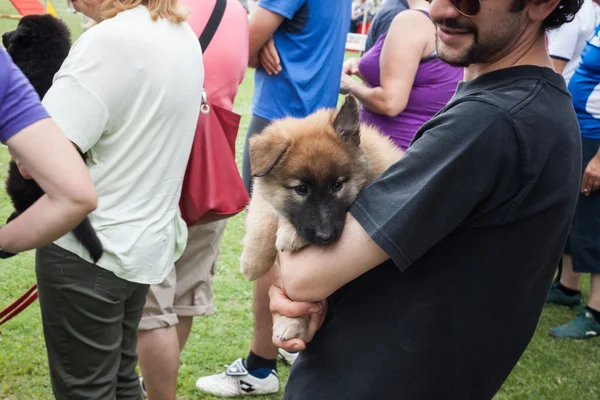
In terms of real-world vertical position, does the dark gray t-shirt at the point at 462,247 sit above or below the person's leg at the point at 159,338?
above

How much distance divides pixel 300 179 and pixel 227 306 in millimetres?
3422

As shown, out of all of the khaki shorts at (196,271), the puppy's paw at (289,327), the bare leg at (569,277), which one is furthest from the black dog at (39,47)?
the bare leg at (569,277)

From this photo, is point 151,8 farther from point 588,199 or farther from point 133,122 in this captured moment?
point 588,199

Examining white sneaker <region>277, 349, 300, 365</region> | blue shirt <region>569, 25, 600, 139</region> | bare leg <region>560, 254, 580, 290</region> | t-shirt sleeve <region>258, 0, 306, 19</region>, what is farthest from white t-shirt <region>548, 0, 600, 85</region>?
white sneaker <region>277, 349, 300, 365</region>

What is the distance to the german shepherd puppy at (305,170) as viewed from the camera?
2.25 metres

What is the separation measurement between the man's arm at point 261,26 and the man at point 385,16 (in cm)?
72

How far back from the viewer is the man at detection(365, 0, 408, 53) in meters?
3.94

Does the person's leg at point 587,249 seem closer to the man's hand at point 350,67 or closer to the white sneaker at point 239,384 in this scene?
the man's hand at point 350,67

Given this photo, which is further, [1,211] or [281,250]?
[1,211]

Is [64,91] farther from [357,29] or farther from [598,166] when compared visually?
[357,29]

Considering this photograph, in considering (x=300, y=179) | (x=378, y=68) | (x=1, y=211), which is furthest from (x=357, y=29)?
(x=300, y=179)

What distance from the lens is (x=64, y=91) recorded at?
228cm

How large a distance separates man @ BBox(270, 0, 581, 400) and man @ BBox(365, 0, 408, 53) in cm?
231

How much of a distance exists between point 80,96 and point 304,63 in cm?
184
